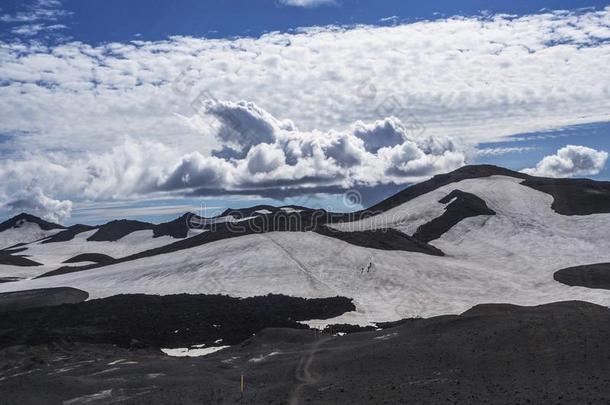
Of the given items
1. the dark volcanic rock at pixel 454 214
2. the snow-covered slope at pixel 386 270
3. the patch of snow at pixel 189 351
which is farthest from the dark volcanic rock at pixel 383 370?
the dark volcanic rock at pixel 454 214

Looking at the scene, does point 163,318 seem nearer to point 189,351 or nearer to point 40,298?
point 189,351

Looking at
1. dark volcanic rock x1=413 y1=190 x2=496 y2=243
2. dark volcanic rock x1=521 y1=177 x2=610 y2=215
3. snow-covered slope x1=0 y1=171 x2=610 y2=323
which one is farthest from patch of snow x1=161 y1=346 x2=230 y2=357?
dark volcanic rock x1=521 y1=177 x2=610 y2=215

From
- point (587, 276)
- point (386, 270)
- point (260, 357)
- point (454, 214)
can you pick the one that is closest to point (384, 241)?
point (386, 270)

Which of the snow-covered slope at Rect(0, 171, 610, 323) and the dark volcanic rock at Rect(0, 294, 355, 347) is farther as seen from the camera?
the snow-covered slope at Rect(0, 171, 610, 323)

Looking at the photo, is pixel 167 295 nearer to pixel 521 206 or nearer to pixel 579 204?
pixel 521 206

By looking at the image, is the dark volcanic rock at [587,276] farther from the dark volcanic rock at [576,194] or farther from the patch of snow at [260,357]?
the patch of snow at [260,357]

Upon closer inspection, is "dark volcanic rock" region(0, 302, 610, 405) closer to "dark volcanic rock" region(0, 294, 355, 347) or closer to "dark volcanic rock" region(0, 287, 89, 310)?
"dark volcanic rock" region(0, 294, 355, 347)
